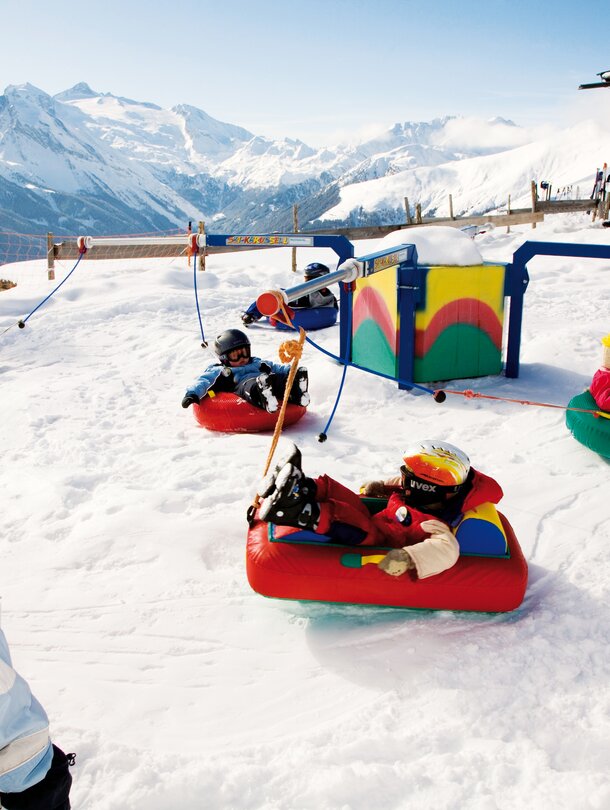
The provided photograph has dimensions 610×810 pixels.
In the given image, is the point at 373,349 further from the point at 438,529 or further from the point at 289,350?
the point at 438,529

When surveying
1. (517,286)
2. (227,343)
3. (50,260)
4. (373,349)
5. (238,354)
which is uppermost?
(50,260)

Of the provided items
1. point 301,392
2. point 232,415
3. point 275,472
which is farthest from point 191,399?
point 275,472

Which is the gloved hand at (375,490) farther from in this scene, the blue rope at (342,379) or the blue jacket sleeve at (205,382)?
the blue jacket sleeve at (205,382)

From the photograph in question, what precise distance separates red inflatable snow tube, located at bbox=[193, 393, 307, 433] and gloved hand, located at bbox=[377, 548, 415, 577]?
291 cm

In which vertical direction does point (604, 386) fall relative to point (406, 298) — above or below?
Result: below

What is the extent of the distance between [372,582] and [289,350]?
1638mm

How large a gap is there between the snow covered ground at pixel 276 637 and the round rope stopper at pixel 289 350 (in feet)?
3.39

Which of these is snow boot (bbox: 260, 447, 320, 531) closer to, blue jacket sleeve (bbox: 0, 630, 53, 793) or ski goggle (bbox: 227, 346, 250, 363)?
blue jacket sleeve (bbox: 0, 630, 53, 793)

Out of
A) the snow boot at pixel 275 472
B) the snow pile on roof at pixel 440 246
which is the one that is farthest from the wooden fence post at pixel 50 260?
the snow boot at pixel 275 472

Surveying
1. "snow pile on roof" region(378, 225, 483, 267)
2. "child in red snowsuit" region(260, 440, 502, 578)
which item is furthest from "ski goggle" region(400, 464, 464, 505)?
"snow pile on roof" region(378, 225, 483, 267)

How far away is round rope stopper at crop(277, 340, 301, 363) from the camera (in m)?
3.93

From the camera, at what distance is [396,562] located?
297 centimetres

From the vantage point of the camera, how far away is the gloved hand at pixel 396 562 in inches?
117

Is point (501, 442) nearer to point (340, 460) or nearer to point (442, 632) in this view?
point (340, 460)
